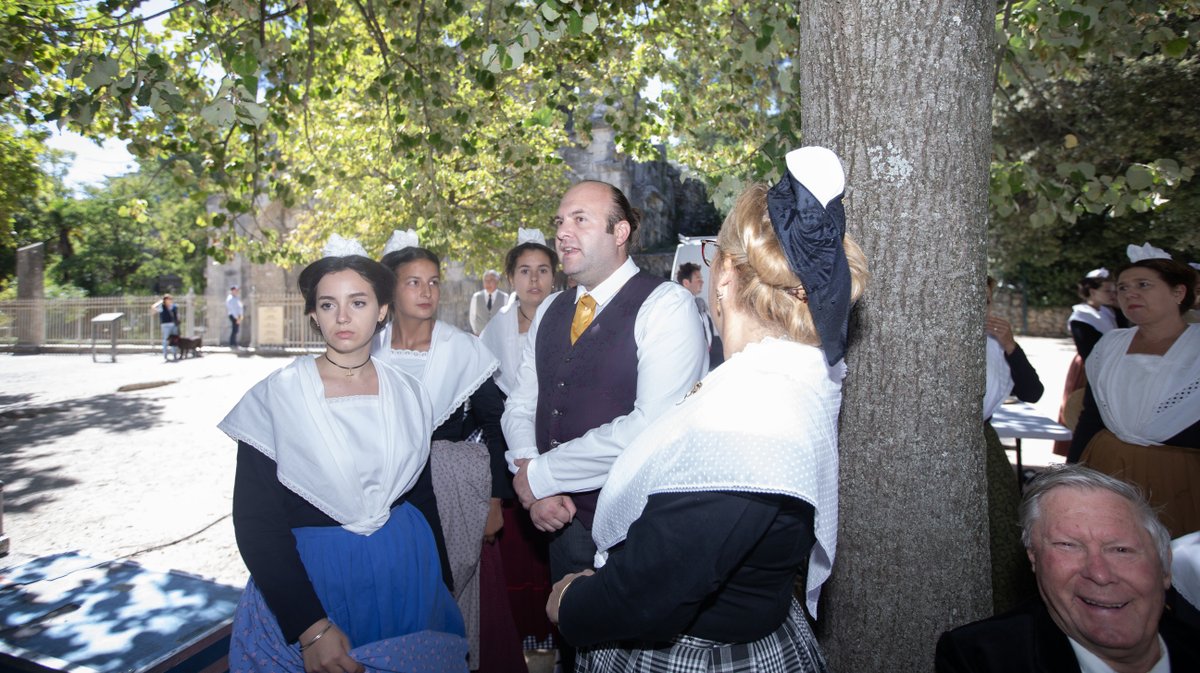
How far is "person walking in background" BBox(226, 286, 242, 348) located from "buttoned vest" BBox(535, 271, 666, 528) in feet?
80.2

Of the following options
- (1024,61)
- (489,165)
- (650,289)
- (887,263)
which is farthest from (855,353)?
(489,165)

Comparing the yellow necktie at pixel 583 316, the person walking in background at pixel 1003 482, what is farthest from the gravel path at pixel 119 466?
the person walking in background at pixel 1003 482

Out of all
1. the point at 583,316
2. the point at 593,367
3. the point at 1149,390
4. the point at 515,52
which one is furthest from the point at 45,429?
the point at 1149,390

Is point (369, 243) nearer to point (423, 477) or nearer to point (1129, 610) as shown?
point (423, 477)

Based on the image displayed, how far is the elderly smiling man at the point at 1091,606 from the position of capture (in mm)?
1662

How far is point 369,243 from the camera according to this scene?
1253 cm

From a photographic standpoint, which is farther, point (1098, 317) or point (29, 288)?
point (29, 288)

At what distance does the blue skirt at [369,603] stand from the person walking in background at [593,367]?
455 millimetres

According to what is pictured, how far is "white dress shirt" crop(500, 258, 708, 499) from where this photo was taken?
243cm

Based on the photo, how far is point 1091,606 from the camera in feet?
5.52

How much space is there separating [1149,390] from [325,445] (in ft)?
12.5

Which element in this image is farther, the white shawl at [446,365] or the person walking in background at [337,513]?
the white shawl at [446,365]

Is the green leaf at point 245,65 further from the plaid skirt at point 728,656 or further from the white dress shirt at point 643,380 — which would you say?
the plaid skirt at point 728,656

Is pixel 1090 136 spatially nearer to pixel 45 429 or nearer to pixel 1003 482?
pixel 1003 482
